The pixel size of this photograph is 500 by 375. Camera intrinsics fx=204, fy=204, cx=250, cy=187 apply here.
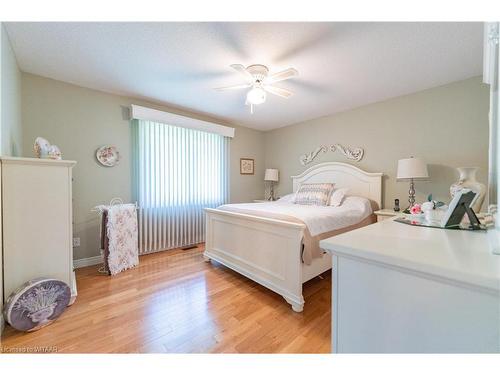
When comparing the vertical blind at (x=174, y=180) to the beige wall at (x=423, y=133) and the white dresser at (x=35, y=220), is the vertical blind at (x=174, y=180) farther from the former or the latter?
the beige wall at (x=423, y=133)

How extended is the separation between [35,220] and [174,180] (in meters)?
1.82

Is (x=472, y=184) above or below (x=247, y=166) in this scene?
below

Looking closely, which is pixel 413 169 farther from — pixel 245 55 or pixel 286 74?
pixel 245 55

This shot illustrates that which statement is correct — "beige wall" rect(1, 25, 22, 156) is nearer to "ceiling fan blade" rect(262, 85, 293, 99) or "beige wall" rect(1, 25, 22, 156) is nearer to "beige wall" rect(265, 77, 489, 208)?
"ceiling fan blade" rect(262, 85, 293, 99)

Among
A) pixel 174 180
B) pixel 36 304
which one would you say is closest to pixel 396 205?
pixel 174 180

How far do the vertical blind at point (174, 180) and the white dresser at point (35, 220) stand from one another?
1.27 metres

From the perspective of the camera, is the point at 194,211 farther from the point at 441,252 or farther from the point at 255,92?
the point at 441,252

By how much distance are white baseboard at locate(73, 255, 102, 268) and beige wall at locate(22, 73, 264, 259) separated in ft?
0.16

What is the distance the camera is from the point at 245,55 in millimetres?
1853

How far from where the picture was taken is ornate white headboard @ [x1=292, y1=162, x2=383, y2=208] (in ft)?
9.67

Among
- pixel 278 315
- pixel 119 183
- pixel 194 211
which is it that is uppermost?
pixel 119 183
